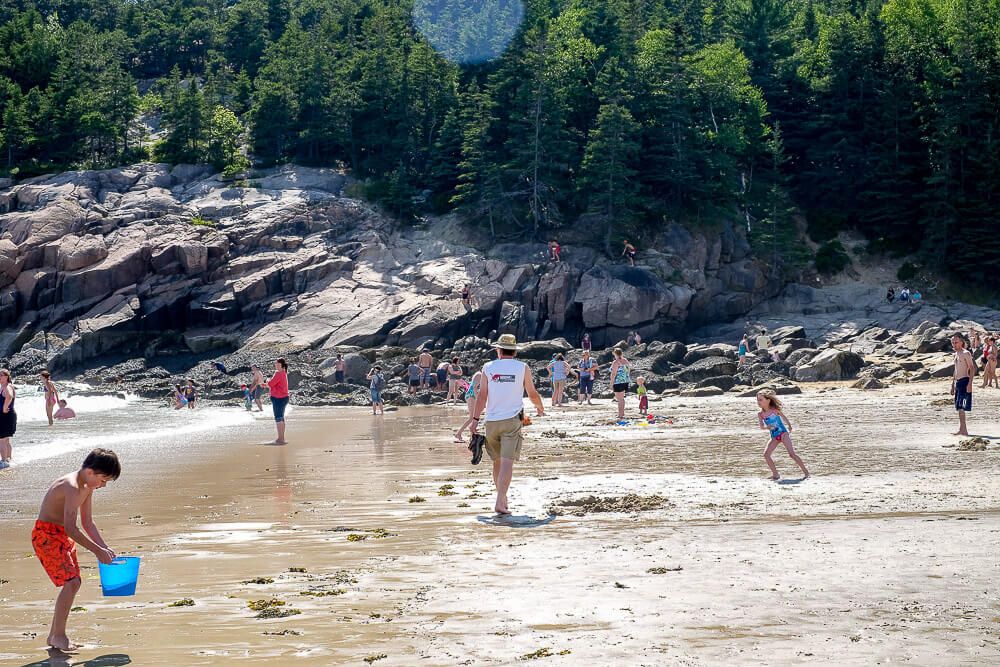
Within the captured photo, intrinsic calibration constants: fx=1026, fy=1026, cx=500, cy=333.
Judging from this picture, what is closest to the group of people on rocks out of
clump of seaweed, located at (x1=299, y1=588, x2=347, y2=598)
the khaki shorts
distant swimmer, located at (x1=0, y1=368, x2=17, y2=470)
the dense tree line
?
the dense tree line

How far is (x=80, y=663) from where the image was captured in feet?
18.0

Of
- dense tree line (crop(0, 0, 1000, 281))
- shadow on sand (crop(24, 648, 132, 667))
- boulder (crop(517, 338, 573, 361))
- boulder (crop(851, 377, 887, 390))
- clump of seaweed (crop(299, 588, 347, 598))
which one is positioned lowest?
shadow on sand (crop(24, 648, 132, 667))

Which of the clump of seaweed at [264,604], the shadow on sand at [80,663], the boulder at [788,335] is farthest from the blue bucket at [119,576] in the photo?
the boulder at [788,335]

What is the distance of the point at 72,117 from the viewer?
59.4 metres

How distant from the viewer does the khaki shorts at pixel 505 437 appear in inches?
387

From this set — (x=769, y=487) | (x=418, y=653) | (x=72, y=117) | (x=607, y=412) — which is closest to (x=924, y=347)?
(x=607, y=412)

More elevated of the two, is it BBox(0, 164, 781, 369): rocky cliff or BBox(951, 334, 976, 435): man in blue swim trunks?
BBox(0, 164, 781, 369): rocky cliff

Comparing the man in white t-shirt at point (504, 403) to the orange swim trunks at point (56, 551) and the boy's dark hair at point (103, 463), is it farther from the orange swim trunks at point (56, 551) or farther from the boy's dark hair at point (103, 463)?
the orange swim trunks at point (56, 551)

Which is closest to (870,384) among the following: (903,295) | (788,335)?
(788,335)

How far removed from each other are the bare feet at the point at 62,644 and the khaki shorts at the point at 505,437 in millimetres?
4702

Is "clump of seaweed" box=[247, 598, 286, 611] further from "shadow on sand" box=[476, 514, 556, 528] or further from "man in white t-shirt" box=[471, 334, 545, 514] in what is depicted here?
"man in white t-shirt" box=[471, 334, 545, 514]

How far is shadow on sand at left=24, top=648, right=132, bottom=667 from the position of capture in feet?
17.9

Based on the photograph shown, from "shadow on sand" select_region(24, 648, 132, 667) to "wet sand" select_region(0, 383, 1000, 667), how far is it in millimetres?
26

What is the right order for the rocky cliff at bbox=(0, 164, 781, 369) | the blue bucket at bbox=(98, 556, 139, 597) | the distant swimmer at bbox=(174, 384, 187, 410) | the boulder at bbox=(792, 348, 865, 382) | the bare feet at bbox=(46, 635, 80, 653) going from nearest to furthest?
the bare feet at bbox=(46, 635, 80, 653) → the blue bucket at bbox=(98, 556, 139, 597) → the distant swimmer at bbox=(174, 384, 187, 410) → the boulder at bbox=(792, 348, 865, 382) → the rocky cliff at bbox=(0, 164, 781, 369)
